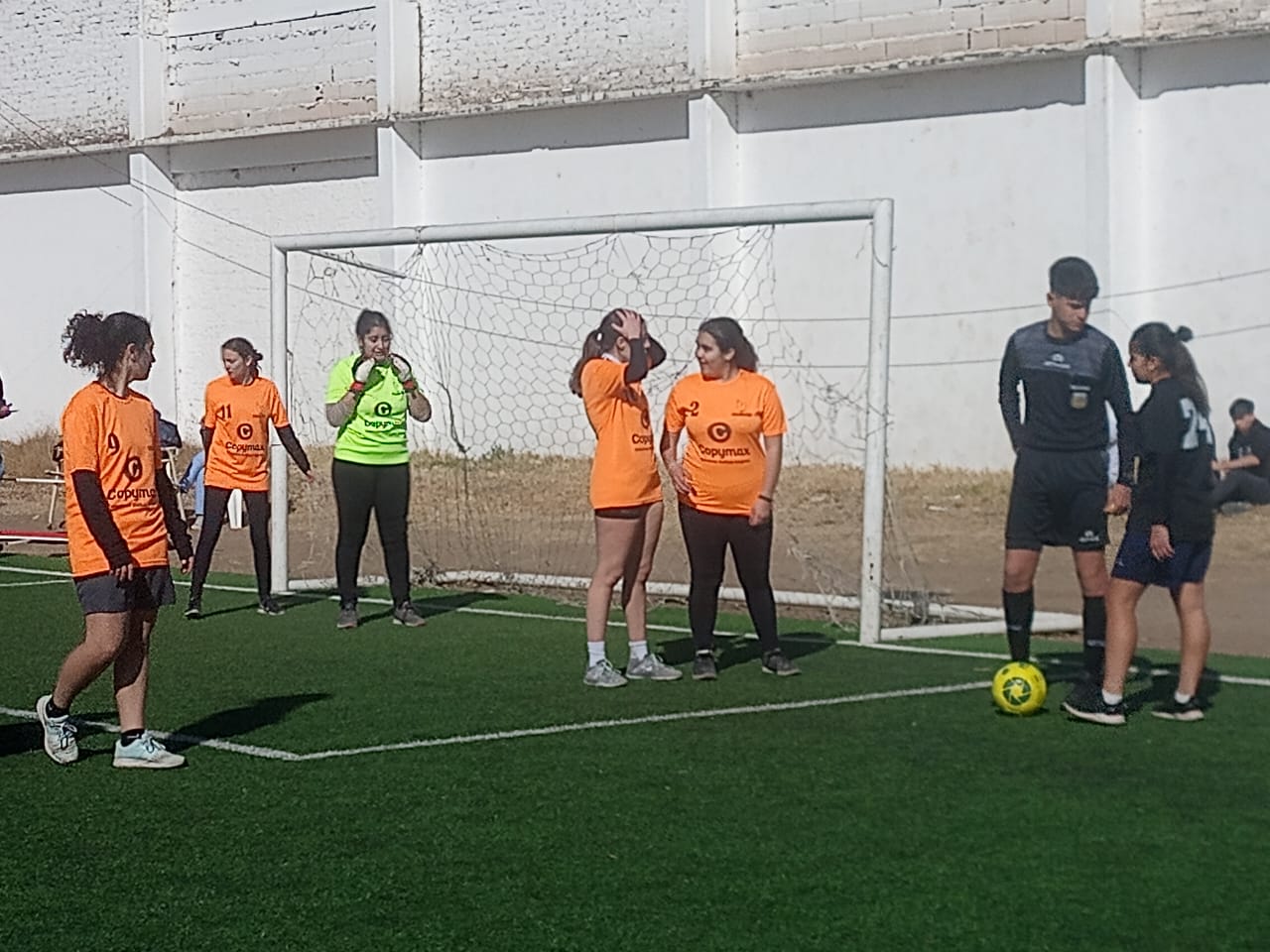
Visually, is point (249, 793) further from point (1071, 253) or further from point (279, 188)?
point (279, 188)

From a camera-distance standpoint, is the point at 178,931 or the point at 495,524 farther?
the point at 495,524

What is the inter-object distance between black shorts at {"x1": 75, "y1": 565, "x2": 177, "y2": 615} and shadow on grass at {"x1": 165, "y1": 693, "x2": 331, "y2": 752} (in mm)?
974

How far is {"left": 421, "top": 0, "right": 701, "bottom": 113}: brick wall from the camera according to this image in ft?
76.1

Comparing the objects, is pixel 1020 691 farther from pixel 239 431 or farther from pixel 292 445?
pixel 239 431

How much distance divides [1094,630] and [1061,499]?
0.81 meters

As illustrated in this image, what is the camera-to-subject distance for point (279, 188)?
89.3 ft

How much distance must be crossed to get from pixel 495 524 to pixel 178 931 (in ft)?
36.6

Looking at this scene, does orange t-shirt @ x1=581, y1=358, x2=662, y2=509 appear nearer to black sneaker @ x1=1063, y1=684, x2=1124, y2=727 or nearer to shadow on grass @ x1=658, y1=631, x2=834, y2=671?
shadow on grass @ x1=658, y1=631, x2=834, y2=671

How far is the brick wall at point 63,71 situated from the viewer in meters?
28.7

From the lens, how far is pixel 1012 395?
937cm

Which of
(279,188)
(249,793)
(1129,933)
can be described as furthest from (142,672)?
(279,188)

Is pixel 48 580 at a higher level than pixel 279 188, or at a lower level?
lower

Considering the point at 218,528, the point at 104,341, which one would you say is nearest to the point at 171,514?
the point at 104,341

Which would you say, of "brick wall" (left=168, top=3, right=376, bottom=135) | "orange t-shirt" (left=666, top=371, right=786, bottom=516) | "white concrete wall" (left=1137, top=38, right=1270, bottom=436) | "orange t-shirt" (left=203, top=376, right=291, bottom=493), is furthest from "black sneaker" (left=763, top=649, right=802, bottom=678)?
"brick wall" (left=168, top=3, right=376, bottom=135)
